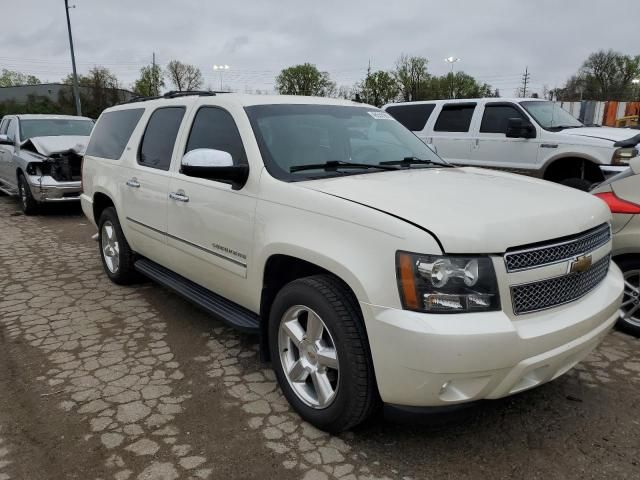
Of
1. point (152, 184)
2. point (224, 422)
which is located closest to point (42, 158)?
point (152, 184)

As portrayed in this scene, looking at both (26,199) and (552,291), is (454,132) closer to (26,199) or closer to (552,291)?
(552,291)

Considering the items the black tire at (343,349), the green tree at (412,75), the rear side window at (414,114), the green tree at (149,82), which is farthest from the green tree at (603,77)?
the black tire at (343,349)

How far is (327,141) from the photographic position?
3.51 meters

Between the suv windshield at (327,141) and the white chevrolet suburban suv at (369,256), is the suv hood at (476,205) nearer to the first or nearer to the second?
the white chevrolet suburban suv at (369,256)

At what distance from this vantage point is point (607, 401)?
3117 millimetres

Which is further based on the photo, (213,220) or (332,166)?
(213,220)

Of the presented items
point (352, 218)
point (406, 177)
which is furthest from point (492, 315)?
point (406, 177)

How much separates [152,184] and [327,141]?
Result: 5.24 ft

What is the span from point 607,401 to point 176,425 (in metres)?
2.57

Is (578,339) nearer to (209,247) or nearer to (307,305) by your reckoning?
(307,305)

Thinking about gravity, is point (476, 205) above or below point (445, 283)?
above

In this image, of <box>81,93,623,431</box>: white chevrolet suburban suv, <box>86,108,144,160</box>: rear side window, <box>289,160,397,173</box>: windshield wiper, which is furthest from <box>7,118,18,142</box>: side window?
<box>289,160,397,173</box>: windshield wiper

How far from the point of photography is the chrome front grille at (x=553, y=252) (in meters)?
2.30

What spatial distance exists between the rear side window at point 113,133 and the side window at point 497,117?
5.59 metres
